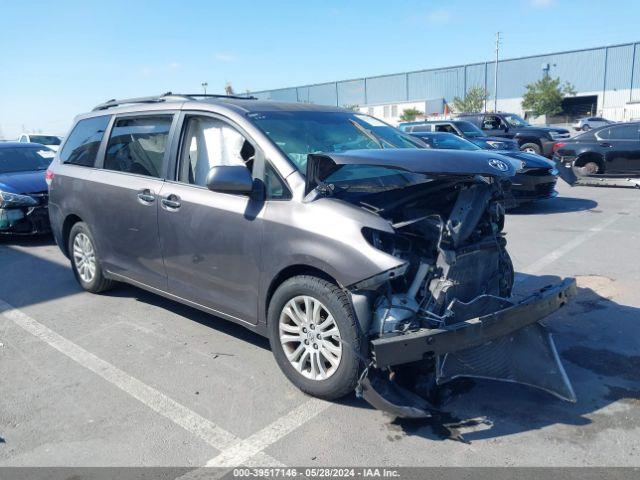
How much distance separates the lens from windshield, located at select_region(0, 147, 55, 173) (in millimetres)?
9562

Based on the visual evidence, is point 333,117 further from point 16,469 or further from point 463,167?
point 16,469

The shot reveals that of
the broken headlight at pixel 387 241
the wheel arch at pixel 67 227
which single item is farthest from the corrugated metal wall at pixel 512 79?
the broken headlight at pixel 387 241

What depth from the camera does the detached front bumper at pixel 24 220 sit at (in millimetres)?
8375

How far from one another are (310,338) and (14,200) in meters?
6.88

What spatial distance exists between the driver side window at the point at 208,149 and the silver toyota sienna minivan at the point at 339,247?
1cm

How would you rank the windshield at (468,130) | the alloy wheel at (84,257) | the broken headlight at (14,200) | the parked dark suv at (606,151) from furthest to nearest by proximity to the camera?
the windshield at (468,130) < the parked dark suv at (606,151) < the broken headlight at (14,200) < the alloy wheel at (84,257)

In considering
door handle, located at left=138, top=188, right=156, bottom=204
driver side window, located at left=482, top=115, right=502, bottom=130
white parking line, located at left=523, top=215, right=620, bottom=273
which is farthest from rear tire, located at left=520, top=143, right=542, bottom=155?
door handle, located at left=138, top=188, right=156, bottom=204

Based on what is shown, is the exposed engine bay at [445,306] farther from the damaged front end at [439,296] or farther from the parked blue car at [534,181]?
the parked blue car at [534,181]

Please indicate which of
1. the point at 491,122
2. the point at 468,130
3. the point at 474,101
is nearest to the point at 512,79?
the point at 474,101

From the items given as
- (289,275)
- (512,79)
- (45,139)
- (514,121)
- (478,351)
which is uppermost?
(512,79)

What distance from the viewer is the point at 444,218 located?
11.7 feet

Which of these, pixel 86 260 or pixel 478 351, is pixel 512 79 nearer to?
pixel 86 260

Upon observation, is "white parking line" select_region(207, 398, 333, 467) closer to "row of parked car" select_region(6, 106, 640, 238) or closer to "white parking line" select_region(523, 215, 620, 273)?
"row of parked car" select_region(6, 106, 640, 238)

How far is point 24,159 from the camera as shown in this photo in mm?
9875
